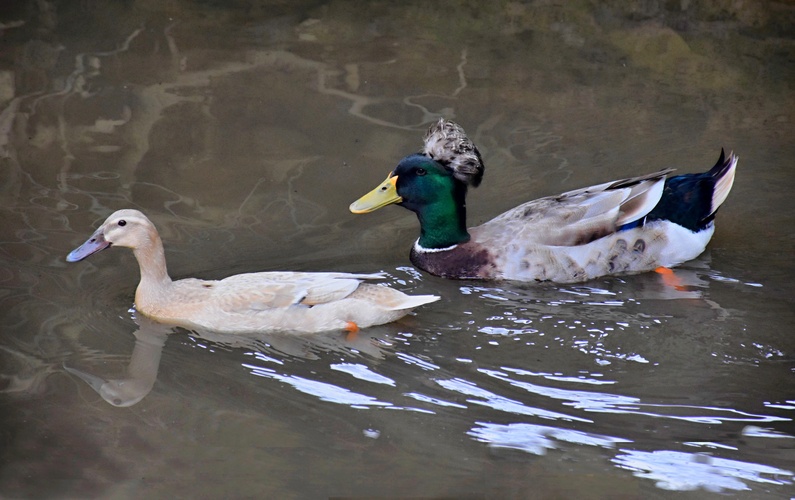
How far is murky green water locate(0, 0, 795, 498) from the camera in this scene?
4992 mm

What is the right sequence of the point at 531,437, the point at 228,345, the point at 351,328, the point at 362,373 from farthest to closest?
the point at 351,328 → the point at 228,345 → the point at 362,373 → the point at 531,437

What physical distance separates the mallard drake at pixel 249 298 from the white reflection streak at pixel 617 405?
38.6 inches

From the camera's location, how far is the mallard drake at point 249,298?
6.11 metres

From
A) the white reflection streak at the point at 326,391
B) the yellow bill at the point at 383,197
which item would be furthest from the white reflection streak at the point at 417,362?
the yellow bill at the point at 383,197

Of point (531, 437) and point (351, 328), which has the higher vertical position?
point (351, 328)

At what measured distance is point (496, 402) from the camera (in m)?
5.42

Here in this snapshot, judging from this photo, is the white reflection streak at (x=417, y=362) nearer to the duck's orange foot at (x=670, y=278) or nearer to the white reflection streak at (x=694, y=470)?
the white reflection streak at (x=694, y=470)

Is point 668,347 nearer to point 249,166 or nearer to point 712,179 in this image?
point 712,179

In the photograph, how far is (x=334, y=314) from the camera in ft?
20.1

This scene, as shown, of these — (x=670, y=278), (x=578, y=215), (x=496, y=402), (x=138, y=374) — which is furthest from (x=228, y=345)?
(x=670, y=278)

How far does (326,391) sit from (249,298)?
2.82 feet

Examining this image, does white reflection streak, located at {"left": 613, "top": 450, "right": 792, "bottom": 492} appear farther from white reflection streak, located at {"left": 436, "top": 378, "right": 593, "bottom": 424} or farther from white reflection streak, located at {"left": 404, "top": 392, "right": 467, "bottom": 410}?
white reflection streak, located at {"left": 404, "top": 392, "right": 467, "bottom": 410}

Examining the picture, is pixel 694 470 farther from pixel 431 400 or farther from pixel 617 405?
pixel 431 400

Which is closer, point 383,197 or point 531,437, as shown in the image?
point 531,437
